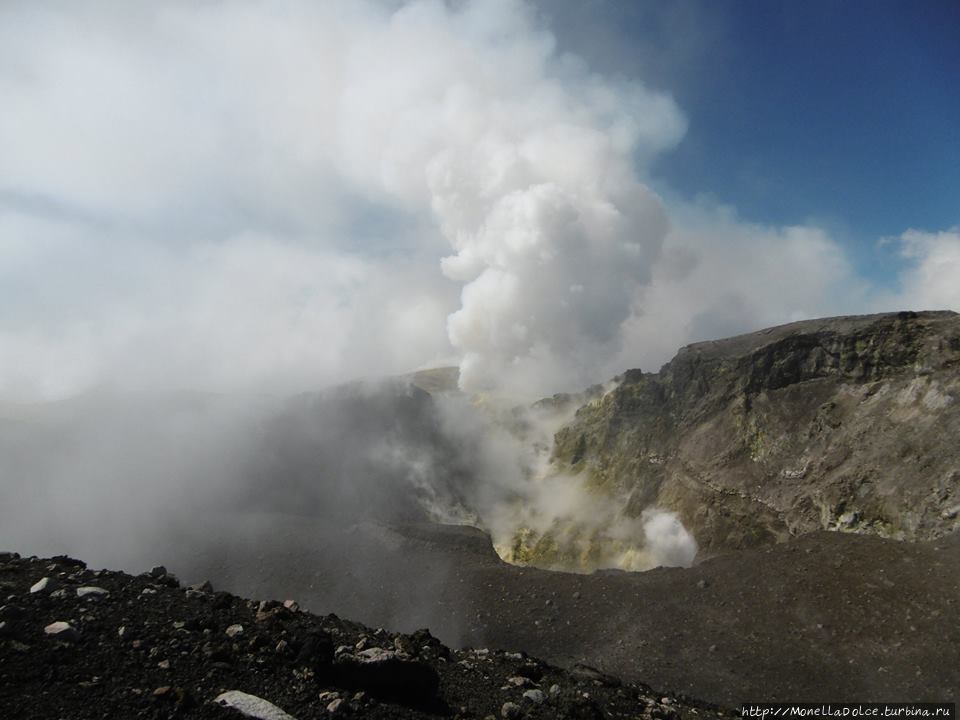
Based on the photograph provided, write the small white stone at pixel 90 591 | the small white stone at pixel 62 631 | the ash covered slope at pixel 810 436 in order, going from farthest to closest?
the ash covered slope at pixel 810 436
the small white stone at pixel 90 591
the small white stone at pixel 62 631

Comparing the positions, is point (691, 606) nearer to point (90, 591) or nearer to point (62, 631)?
point (90, 591)

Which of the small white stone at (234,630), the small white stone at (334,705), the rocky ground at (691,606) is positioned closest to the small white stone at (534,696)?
the small white stone at (334,705)

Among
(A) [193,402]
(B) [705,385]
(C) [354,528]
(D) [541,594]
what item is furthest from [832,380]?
(A) [193,402]

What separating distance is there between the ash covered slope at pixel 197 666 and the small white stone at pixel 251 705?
0.14ft

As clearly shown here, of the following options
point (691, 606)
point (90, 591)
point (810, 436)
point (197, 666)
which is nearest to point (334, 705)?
point (197, 666)

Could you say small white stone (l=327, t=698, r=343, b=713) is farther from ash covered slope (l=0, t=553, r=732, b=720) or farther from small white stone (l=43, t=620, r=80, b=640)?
small white stone (l=43, t=620, r=80, b=640)

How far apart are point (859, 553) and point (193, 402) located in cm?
6672

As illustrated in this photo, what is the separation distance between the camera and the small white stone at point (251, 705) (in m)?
7.30

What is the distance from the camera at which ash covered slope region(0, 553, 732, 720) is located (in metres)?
7.32

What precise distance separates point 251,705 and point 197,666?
57.0 inches

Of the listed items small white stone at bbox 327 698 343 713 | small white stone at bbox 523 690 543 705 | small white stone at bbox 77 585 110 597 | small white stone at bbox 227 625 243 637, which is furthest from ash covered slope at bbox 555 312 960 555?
small white stone at bbox 77 585 110 597

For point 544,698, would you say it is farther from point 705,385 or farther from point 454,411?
point 454,411

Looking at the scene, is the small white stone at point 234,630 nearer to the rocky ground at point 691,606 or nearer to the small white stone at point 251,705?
the small white stone at point 251,705

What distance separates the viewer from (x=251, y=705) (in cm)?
748
